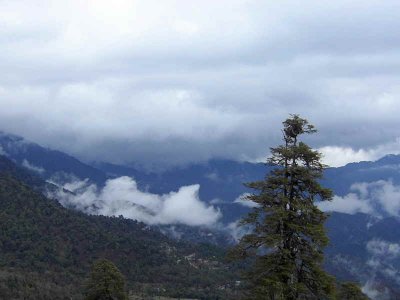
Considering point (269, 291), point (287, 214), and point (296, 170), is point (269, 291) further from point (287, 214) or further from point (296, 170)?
point (296, 170)

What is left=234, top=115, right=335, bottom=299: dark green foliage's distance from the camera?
3077cm

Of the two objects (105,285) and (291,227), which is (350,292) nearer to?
(105,285)

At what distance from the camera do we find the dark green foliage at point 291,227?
3077 cm

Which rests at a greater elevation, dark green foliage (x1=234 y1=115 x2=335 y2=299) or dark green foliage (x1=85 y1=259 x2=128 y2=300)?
dark green foliage (x1=234 y1=115 x2=335 y2=299)

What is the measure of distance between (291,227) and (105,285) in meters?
40.6

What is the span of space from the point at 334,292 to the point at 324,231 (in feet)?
11.1

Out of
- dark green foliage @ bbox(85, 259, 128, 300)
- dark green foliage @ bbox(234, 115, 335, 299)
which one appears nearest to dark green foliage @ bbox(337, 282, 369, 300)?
dark green foliage @ bbox(85, 259, 128, 300)

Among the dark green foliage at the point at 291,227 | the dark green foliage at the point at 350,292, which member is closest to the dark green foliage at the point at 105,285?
the dark green foliage at the point at 350,292

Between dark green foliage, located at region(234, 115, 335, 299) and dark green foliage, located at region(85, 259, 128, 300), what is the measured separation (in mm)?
37540

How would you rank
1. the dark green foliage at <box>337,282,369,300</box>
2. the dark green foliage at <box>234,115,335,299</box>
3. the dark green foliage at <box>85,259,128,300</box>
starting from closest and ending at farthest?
the dark green foliage at <box>234,115,335,299</box>
the dark green foliage at <box>85,259,128,300</box>
the dark green foliage at <box>337,282,369,300</box>

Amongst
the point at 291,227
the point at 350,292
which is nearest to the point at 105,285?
the point at 350,292

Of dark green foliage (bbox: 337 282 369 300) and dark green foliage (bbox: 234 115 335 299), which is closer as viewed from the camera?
dark green foliage (bbox: 234 115 335 299)

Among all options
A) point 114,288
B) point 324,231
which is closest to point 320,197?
point 324,231

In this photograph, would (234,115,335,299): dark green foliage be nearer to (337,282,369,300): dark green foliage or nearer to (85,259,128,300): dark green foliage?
(85,259,128,300): dark green foliage
